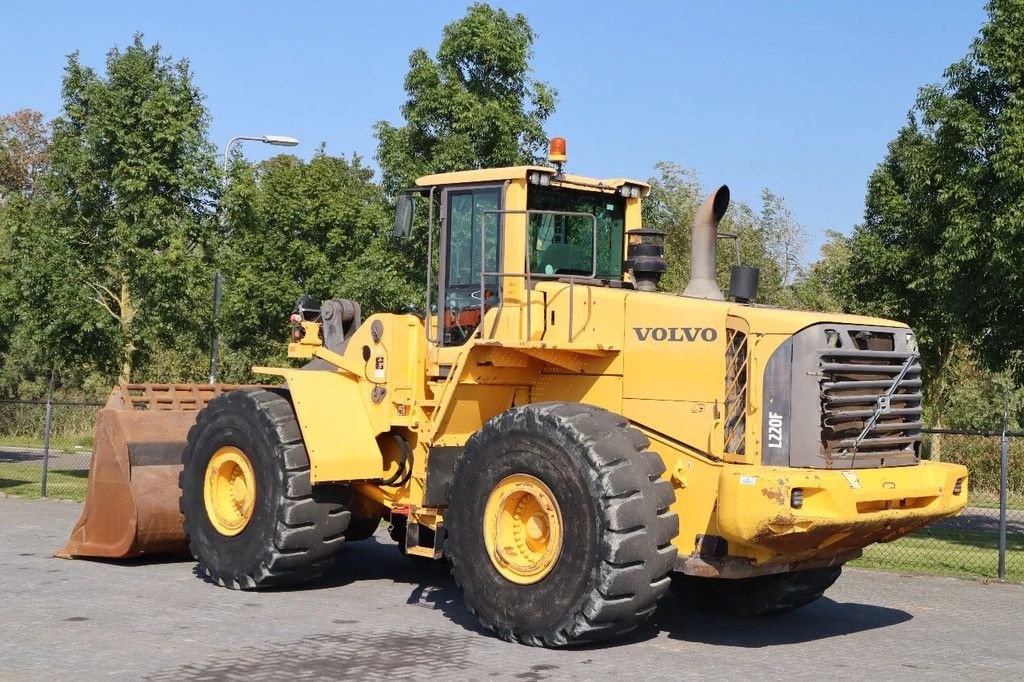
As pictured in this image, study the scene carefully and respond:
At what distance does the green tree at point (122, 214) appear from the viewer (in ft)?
67.0

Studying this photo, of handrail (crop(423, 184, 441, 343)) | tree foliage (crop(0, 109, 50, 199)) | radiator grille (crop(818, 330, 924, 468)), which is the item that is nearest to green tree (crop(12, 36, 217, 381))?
handrail (crop(423, 184, 441, 343))

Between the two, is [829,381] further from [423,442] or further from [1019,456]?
[1019,456]

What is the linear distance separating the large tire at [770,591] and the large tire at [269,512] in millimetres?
3275

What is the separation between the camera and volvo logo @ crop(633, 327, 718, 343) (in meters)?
9.47

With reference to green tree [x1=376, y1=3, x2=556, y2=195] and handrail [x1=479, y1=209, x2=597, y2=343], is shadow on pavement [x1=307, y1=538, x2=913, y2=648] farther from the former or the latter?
green tree [x1=376, y1=3, x2=556, y2=195]

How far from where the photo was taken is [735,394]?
936cm

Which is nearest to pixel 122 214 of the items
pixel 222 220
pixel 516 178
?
pixel 222 220

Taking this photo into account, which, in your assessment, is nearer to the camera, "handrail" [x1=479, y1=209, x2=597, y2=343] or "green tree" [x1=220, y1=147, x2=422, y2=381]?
"handrail" [x1=479, y1=209, x2=597, y2=343]

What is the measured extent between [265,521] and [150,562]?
2.49 meters

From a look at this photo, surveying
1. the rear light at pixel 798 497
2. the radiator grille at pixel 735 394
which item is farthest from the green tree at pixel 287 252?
the rear light at pixel 798 497

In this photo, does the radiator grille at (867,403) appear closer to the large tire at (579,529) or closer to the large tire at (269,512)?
the large tire at (579,529)

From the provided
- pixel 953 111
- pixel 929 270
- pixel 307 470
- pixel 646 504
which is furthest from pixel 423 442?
pixel 929 270

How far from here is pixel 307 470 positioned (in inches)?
444

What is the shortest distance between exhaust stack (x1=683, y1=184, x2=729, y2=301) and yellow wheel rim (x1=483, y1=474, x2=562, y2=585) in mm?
2155
